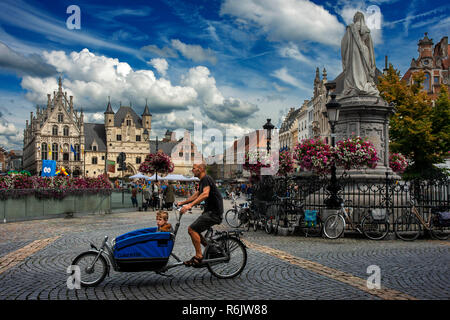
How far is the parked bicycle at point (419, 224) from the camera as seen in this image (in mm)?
11752

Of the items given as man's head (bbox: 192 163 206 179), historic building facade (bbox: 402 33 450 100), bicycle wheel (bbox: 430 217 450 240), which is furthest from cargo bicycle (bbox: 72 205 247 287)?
historic building facade (bbox: 402 33 450 100)

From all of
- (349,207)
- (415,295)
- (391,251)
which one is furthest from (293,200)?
(415,295)

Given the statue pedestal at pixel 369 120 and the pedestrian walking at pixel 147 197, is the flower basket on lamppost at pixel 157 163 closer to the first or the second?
the pedestrian walking at pixel 147 197

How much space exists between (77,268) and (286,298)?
3094 millimetres

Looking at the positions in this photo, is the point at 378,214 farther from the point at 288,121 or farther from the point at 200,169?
the point at 288,121

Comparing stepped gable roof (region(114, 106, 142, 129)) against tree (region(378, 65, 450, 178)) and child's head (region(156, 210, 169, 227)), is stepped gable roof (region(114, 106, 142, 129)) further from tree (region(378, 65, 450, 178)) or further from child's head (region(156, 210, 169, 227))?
child's head (region(156, 210, 169, 227))

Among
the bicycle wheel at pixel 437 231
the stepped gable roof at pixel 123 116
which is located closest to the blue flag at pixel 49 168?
the bicycle wheel at pixel 437 231

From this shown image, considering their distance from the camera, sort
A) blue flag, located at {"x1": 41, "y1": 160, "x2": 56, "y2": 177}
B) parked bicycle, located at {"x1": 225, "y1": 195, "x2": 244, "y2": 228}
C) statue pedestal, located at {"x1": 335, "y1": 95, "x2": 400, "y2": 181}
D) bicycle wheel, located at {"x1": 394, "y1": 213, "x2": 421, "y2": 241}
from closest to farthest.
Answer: bicycle wheel, located at {"x1": 394, "y1": 213, "x2": 421, "y2": 241}
statue pedestal, located at {"x1": 335, "y1": 95, "x2": 400, "y2": 181}
parked bicycle, located at {"x1": 225, "y1": 195, "x2": 244, "y2": 228}
blue flag, located at {"x1": 41, "y1": 160, "x2": 56, "y2": 177}

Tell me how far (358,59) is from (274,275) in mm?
11412

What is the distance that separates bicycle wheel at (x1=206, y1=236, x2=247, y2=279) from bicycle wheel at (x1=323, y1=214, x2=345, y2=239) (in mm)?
5472

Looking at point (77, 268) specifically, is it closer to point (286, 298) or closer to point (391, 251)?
point (286, 298)

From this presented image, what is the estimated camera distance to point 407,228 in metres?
12.1

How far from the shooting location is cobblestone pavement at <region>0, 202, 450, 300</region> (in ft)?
19.4

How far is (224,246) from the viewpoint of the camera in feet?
23.0
